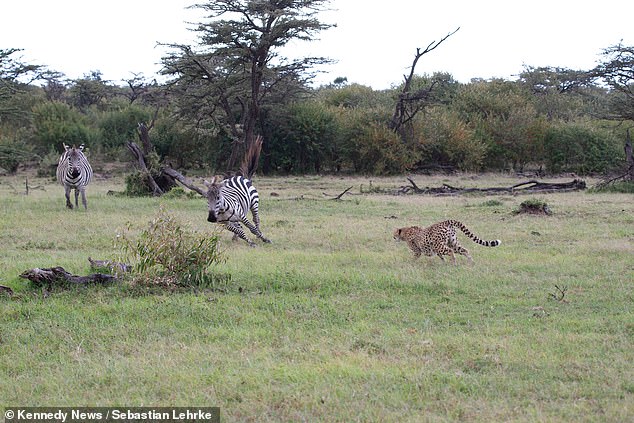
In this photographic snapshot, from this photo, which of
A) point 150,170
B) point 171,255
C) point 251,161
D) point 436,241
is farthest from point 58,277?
point 150,170

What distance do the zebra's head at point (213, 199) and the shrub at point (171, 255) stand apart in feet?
9.19

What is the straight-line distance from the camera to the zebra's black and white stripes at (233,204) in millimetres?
12320

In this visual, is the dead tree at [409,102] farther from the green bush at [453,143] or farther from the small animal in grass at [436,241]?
the small animal in grass at [436,241]

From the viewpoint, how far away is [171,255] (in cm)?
910

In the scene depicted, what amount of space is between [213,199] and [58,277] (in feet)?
12.6

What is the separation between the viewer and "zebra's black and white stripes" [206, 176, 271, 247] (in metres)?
12.3

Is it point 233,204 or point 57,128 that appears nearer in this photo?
point 233,204

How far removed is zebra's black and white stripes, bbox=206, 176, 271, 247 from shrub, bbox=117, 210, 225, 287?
115 inches

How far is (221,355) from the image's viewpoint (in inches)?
256

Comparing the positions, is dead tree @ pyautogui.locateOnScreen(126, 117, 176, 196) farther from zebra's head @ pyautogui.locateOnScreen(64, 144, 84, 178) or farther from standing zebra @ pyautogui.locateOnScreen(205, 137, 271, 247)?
standing zebra @ pyautogui.locateOnScreen(205, 137, 271, 247)

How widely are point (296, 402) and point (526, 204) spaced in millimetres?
12860

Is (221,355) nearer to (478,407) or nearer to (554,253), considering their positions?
(478,407)

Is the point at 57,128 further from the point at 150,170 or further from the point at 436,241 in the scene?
the point at 436,241

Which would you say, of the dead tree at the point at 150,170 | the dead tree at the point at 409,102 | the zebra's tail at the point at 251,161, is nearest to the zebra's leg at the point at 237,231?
the zebra's tail at the point at 251,161
